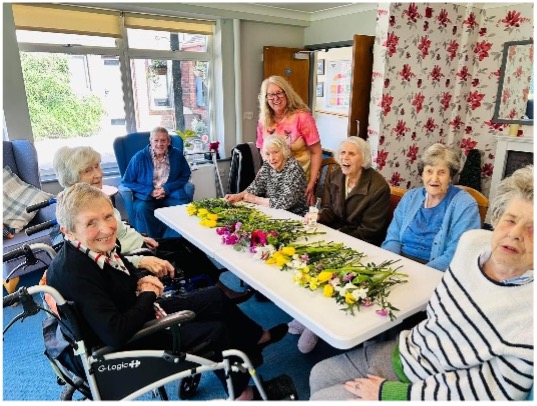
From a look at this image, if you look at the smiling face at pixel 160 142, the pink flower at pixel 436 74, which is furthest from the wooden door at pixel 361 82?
the smiling face at pixel 160 142

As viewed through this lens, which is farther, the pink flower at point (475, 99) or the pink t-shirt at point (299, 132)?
the pink flower at point (475, 99)

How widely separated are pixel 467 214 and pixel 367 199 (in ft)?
1.92

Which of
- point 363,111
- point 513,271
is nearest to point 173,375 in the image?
point 513,271

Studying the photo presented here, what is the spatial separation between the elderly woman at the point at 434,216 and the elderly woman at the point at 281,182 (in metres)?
0.69

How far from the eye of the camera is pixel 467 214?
171 centimetres

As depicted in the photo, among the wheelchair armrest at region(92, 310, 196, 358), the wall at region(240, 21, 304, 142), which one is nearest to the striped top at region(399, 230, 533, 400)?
the wheelchair armrest at region(92, 310, 196, 358)

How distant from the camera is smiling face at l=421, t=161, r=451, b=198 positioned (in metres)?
1.79

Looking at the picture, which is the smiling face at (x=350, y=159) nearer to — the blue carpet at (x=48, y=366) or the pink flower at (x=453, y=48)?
the blue carpet at (x=48, y=366)

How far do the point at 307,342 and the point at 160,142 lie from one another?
2215 millimetres

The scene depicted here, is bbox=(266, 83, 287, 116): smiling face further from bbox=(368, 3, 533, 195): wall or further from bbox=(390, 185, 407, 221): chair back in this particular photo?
bbox=(368, 3, 533, 195): wall

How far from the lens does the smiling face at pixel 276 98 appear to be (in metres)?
2.72

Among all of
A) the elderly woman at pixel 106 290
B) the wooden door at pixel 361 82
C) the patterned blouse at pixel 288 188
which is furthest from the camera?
the wooden door at pixel 361 82

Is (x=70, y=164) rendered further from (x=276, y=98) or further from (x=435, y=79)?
(x=435, y=79)

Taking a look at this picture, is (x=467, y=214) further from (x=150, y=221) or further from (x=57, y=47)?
(x=57, y=47)
